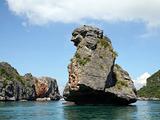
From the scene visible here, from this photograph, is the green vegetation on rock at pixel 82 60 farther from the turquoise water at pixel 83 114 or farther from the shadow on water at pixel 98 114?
the shadow on water at pixel 98 114

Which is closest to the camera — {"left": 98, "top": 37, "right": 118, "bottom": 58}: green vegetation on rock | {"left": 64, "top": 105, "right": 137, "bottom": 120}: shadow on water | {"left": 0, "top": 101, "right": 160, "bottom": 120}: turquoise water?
{"left": 64, "top": 105, "right": 137, "bottom": 120}: shadow on water

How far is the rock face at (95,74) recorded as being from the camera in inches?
4313

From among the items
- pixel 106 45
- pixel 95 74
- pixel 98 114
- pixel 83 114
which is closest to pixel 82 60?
pixel 95 74

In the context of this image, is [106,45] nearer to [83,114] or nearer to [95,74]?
[95,74]

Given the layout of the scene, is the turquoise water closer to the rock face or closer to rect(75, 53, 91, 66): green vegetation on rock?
the rock face

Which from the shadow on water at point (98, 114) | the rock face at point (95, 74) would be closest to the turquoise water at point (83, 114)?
the shadow on water at point (98, 114)

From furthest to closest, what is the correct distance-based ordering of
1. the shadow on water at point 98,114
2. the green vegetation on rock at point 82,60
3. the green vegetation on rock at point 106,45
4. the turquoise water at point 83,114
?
the green vegetation on rock at point 106,45
the green vegetation on rock at point 82,60
the turquoise water at point 83,114
the shadow on water at point 98,114

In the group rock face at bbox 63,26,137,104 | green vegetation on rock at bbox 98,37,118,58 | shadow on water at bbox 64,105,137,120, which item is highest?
green vegetation on rock at bbox 98,37,118,58

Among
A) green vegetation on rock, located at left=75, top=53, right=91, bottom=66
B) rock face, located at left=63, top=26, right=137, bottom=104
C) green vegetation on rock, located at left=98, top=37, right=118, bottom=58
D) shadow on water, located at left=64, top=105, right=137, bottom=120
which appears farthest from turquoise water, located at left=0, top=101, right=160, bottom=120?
green vegetation on rock, located at left=98, top=37, right=118, bottom=58

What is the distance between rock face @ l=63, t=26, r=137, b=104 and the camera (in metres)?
110

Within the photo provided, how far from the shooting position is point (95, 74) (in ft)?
366

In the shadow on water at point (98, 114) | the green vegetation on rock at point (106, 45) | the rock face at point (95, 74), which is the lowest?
the shadow on water at point (98, 114)

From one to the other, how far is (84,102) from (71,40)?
1878 centimetres

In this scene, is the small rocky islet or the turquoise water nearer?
the turquoise water
